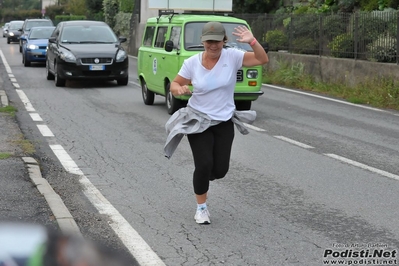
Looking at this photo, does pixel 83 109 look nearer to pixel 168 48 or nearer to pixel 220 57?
pixel 168 48

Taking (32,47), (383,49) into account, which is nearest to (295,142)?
(383,49)

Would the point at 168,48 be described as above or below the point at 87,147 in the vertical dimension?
above

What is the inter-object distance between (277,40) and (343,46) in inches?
178

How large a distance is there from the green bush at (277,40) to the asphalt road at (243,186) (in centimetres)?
981

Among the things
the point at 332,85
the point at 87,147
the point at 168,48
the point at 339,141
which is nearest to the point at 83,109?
the point at 168,48

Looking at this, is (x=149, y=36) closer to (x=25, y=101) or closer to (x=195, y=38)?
(x=195, y=38)

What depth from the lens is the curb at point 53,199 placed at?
220 inches

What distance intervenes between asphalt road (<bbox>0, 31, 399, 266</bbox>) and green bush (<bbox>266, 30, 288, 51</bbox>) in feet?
32.2

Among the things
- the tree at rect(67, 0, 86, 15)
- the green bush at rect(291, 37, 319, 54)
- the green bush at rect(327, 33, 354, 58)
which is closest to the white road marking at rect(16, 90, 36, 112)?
the green bush at rect(327, 33, 354, 58)

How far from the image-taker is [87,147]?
10328mm

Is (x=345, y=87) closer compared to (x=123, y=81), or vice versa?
(x=345, y=87)

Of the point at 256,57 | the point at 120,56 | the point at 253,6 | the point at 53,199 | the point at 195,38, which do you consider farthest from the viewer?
the point at 253,6

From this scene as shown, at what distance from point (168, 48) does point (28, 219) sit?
8290 millimetres

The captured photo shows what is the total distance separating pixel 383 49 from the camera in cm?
1848
